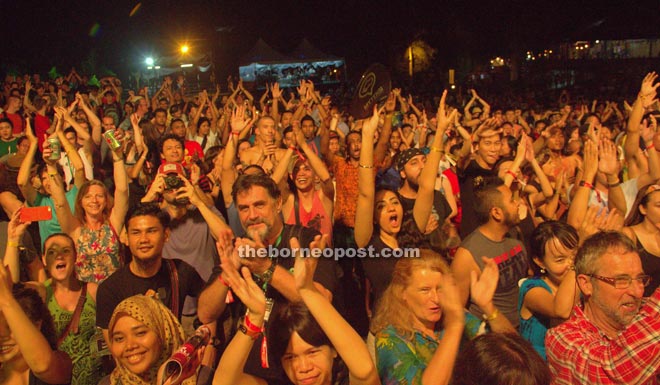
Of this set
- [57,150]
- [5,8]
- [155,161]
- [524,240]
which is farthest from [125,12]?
[524,240]

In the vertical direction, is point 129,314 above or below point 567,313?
above

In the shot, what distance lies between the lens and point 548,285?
317 cm

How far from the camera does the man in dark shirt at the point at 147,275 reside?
3.12 meters

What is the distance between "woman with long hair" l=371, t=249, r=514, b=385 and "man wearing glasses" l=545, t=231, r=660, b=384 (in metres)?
0.29

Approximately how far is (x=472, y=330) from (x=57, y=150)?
12.4 feet

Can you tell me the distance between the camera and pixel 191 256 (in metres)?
4.33

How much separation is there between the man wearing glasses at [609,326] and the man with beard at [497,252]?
87 cm

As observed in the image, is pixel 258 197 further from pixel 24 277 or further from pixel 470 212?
pixel 470 212

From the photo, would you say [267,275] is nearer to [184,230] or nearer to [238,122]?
[184,230]

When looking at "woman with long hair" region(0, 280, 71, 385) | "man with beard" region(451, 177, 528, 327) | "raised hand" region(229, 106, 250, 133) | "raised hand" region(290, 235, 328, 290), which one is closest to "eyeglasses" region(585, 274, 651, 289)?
"man with beard" region(451, 177, 528, 327)

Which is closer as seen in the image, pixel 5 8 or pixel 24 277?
pixel 24 277

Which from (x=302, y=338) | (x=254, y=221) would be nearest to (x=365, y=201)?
(x=254, y=221)

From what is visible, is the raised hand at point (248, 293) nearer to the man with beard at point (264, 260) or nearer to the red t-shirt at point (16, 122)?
the man with beard at point (264, 260)

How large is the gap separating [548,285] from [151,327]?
209 centimetres
